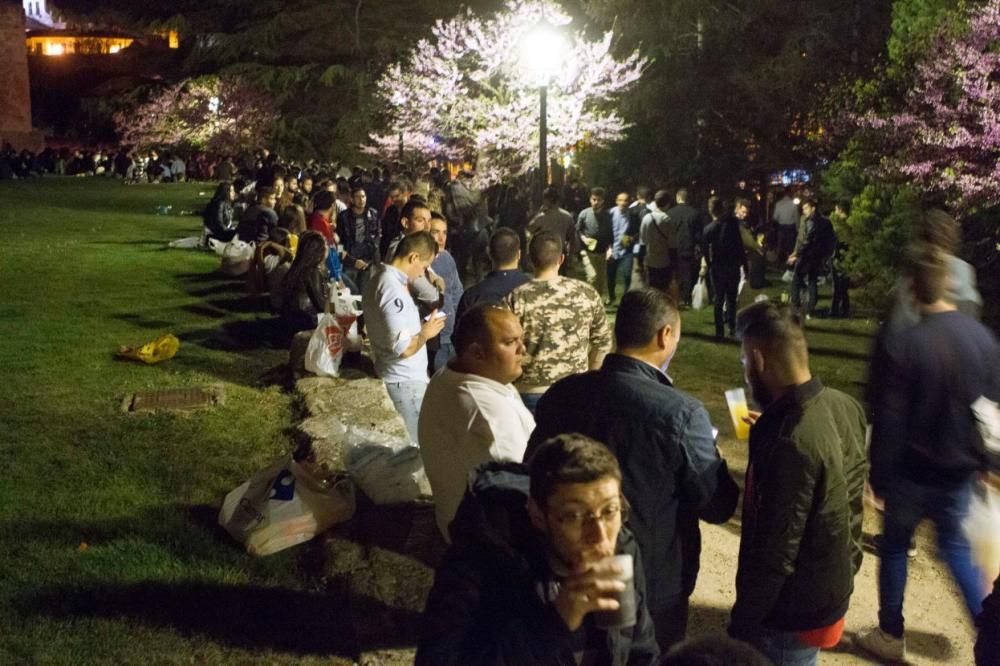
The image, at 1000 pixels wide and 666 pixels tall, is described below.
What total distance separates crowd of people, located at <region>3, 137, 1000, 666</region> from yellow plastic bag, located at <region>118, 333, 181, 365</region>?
5383 mm

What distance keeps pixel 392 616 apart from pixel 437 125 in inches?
997

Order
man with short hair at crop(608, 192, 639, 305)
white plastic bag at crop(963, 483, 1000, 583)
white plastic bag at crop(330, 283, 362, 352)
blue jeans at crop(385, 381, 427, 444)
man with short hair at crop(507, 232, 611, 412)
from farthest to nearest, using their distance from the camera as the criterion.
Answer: man with short hair at crop(608, 192, 639, 305) < white plastic bag at crop(330, 283, 362, 352) < blue jeans at crop(385, 381, 427, 444) < man with short hair at crop(507, 232, 611, 412) < white plastic bag at crop(963, 483, 1000, 583)

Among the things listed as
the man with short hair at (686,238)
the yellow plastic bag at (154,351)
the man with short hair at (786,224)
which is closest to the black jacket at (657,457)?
the yellow plastic bag at (154,351)

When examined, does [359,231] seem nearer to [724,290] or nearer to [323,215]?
[323,215]

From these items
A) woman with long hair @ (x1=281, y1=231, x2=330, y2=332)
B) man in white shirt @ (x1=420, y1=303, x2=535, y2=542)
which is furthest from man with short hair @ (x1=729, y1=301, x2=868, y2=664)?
woman with long hair @ (x1=281, y1=231, x2=330, y2=332)

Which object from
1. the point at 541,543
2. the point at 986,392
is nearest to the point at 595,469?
the point at 541,543

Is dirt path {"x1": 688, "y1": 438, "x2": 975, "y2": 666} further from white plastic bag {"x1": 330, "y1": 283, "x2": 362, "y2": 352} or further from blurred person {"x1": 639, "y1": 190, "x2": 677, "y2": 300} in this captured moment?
blurred person {"x1": 639, "y1": 190, "x2": 677, "y2": 300}

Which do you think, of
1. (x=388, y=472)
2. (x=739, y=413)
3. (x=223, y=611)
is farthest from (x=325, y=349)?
(x=739, y=413)

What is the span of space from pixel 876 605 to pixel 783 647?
7.48ft

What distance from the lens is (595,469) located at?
2406 millimetres

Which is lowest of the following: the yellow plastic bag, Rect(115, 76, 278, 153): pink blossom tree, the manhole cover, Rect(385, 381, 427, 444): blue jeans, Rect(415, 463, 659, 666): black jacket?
the manhole cover

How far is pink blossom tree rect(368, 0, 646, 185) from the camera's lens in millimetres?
26359

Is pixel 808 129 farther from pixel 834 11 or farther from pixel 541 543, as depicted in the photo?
pixel 541 543

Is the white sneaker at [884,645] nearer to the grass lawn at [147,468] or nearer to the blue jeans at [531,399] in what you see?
the blue jeans at [531,399]
